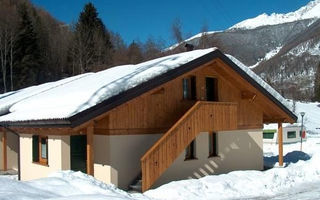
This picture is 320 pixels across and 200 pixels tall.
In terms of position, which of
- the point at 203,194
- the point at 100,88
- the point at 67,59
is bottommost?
the point at 203,194

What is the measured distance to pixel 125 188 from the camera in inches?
601

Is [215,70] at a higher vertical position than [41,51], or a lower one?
lower

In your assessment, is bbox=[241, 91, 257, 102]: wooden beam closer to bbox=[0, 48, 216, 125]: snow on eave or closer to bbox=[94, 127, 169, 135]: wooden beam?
bbox=[0, 48, 216, 125]: snow on eave

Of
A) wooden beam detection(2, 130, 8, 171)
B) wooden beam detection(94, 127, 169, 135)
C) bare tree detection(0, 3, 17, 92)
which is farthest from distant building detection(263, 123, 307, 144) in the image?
bare tree detection(0, 3, 17, 92)

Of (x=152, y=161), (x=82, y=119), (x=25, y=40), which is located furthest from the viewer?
(x=25, y=40)

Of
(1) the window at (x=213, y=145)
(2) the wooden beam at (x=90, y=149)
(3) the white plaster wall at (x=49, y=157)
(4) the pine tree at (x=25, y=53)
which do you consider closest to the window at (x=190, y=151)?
(1) the window at (x=213, y=145)

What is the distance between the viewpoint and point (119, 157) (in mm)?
15219

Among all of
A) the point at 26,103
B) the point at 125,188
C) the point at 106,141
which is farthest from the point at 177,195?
the point at 26,103

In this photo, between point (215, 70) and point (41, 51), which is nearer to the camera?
point (215, 70)

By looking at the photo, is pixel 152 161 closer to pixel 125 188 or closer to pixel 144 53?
pixel 125 188

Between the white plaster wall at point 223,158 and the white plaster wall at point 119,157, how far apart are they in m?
1.19

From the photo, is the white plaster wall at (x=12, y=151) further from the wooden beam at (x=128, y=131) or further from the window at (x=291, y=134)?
the window at (x=291, y=134)

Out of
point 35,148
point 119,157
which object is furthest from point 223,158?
point 35,148

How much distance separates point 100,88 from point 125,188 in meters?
3.64
